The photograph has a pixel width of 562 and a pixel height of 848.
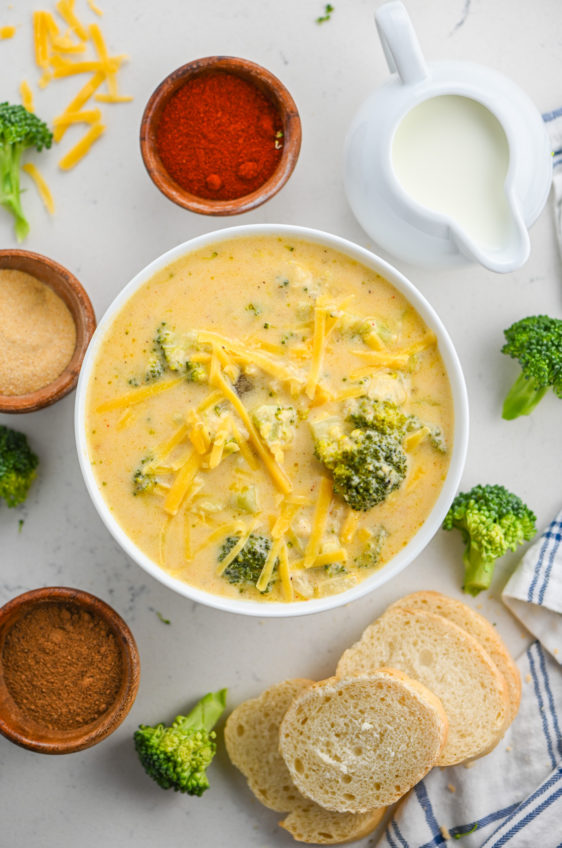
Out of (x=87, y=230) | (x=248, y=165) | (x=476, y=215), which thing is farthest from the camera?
(x=87, y=230)

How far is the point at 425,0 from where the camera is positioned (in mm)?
3584

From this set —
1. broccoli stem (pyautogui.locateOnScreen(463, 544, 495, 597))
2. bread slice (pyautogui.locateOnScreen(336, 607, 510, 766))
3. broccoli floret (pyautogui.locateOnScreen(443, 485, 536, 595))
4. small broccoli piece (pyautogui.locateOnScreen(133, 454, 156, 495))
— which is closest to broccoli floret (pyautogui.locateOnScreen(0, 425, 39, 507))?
small broccoli piece (pyautogui.locateOnScreen(133, 454, 156, 495))

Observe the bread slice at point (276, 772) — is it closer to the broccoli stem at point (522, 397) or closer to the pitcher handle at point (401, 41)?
the broccoli stem at point (522, 397)

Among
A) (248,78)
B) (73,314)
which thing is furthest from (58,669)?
(248,78)

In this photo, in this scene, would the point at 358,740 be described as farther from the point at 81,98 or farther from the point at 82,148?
the point at 81,98

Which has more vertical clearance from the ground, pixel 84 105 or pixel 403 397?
pixel 84 105

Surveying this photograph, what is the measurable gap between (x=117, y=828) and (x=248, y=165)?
2.80 metres

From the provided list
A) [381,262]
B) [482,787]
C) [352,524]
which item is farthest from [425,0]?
[482,787]

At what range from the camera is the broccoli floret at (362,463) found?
2.83 meters

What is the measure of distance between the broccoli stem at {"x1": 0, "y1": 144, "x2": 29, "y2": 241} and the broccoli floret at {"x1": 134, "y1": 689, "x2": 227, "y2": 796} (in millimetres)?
2163

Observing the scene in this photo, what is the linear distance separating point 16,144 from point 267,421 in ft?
5.28

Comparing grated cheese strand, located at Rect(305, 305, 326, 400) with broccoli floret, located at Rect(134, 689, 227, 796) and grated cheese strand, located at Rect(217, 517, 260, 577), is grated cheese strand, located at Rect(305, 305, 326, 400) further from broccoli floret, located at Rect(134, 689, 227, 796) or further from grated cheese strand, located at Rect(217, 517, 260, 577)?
broccoli floret, located at Rect(134, 689, 227, 796)

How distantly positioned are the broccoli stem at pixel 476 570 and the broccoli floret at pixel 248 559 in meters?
0.98

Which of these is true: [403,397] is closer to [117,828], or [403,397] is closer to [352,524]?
[352,524]
